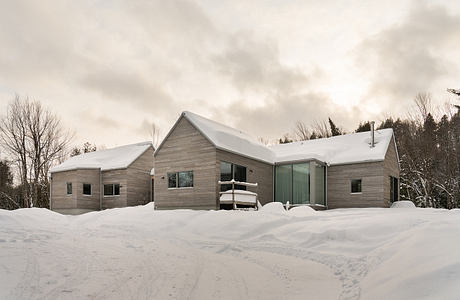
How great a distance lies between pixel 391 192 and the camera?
20.3 m

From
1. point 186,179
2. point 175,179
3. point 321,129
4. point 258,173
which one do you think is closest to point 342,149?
point 258,173

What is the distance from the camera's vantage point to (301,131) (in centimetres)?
4162

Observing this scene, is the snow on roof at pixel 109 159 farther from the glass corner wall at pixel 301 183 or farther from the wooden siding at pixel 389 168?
the wooden siding at pixel 389 168

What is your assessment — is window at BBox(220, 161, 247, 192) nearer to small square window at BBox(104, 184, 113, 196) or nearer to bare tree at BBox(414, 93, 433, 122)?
small square window at BBox(104, 184, 113, 196)

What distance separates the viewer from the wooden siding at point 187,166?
16.1m

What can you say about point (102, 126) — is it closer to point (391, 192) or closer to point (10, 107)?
point (10, 107)

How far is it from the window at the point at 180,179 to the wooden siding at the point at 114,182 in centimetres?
766

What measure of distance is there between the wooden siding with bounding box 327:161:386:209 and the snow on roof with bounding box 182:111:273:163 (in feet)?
13.4

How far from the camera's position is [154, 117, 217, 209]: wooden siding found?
1612 cm

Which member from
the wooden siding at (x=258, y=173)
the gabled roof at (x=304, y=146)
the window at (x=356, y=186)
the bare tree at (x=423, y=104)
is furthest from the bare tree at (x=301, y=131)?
the wooden siding at (x=258, y=173)

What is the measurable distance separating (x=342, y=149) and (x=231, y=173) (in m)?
8.35

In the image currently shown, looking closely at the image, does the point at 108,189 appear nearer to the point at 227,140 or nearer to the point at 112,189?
the point at 112,189

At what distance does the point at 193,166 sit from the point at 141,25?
7287 millimetres

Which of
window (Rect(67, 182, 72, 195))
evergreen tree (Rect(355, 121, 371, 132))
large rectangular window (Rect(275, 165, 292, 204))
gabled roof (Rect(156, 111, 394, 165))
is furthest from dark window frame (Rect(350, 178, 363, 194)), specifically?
window (Rect(67, 182, 72, 195))
